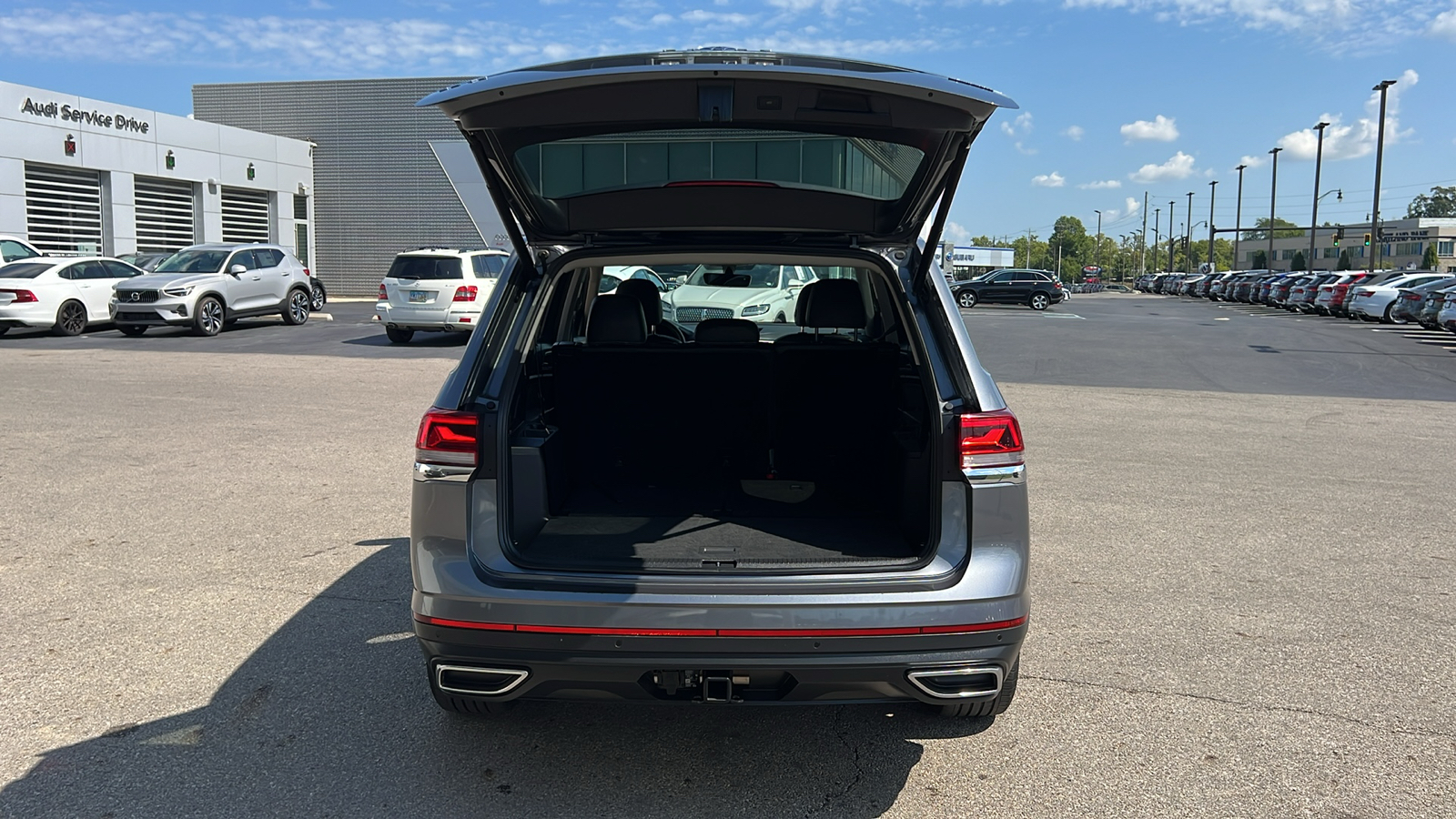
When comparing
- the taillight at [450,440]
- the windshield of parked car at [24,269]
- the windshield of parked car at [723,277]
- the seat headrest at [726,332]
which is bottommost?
the taillight at [450,440]

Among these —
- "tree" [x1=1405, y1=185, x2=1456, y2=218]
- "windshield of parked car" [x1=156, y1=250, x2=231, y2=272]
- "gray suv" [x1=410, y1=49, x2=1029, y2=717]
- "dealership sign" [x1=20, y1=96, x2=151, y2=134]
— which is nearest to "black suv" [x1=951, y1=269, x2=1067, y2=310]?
"windshield of parked car" [x1=156, y1=250, x2=231, y2=272]

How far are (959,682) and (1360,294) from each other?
3535 cm

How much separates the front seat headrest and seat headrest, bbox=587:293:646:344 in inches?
10.6

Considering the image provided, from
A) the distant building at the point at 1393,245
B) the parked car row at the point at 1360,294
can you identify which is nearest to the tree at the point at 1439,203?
the distant building at the point at 1393,245

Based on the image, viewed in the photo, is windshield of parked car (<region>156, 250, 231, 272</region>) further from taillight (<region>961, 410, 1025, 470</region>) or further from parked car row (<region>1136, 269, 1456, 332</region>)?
parked car row (<region>1136, 269, 1456, 332</region>)

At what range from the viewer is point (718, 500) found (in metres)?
4.25

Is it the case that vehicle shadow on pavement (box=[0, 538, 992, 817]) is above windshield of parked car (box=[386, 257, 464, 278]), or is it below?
below

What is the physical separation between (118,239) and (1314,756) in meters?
34.8

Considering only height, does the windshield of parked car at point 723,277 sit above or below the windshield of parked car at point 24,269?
below

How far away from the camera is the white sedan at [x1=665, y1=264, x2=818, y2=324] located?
582cm

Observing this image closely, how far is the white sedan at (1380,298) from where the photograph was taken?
3114 centimetres

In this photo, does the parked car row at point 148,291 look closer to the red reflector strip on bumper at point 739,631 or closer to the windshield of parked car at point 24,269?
the windshield of parked car at point 24,269

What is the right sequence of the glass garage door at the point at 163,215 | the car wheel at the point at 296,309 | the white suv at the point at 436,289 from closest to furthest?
the white suv at the point at 436,289, the car wheel at the point at 296,309, the glass garage door at the point at 163,215

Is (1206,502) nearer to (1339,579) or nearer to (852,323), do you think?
(1339,579)
